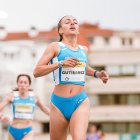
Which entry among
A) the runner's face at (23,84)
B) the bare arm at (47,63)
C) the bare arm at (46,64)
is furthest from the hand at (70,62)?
the runner's face at (23,84)

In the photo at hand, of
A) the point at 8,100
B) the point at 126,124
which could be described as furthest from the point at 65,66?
the point at 126,124

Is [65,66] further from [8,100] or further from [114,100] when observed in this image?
[114,100]

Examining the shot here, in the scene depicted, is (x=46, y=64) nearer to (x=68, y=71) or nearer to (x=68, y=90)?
(x=68, y=71)

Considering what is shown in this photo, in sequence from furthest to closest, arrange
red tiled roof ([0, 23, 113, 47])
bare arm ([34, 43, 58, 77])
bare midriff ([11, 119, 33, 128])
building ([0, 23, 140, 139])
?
red tiled roof ([0, 23, 113, 47]), building ([0, 23, 140, 139]), bare midriff ([11, 119, 33, 128]), bare arm ([34, 43, 58, 77])

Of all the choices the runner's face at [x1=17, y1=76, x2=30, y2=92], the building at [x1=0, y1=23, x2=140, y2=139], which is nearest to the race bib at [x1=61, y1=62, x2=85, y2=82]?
the runner's face at [x1=17, y1=76, x2=30, y2=92]

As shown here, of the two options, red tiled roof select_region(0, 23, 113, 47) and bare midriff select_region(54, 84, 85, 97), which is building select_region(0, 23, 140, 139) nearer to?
red tiled roof select_region(0, 23, 113, 47)

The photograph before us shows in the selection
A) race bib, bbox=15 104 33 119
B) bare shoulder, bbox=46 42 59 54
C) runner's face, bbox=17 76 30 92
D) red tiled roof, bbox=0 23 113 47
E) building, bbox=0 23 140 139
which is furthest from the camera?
red tiled roof, bbox=0 23 113 47

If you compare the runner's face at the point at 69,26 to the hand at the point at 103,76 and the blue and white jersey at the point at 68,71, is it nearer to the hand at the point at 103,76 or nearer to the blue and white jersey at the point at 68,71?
the blue and white jersey at the point at 68,71

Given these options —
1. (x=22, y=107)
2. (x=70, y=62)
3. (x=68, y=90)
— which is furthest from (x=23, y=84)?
(x=70, y=62)

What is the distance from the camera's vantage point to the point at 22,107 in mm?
12180

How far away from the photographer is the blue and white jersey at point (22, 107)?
12.2 meters

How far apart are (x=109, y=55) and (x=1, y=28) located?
26.6m

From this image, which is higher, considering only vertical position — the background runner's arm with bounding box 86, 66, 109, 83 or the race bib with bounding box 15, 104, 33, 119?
the background runner's arm with bounding box 86, 66, 109, 83

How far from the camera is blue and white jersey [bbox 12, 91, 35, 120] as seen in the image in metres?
12.2
